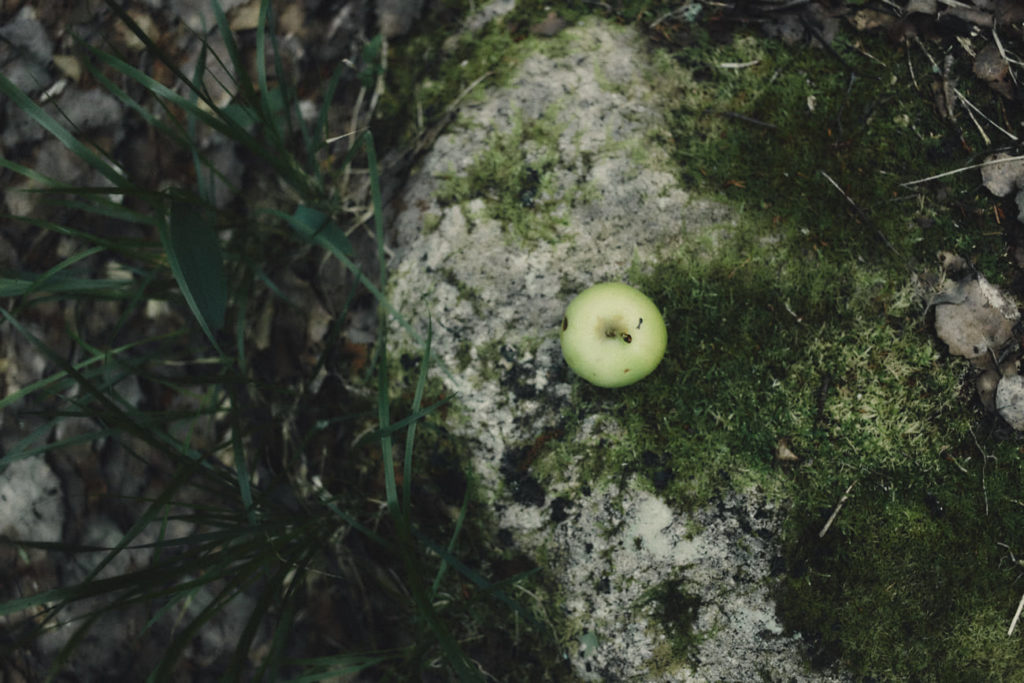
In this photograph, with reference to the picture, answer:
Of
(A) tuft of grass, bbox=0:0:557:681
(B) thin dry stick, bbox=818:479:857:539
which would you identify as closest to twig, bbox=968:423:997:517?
(B) thin dry stick, bbox=818:479:857:539

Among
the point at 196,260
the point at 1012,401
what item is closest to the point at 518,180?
the point at 196,260

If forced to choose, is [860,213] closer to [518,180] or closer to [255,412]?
[518,180]

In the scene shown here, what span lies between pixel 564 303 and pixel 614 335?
42cm

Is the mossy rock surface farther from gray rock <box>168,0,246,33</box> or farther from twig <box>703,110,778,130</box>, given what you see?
gray rock <box>168,0,246,33</box>

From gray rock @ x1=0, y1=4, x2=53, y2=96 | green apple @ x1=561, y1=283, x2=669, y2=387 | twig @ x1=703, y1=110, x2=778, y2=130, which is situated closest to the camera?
green apple @ x1=561, y1=283, x2=669, y2=387

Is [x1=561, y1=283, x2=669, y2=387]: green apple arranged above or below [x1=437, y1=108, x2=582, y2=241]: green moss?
below

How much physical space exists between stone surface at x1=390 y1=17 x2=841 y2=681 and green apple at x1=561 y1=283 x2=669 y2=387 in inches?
11.4

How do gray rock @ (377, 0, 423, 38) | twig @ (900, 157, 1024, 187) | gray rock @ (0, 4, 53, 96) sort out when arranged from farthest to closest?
gray rock @ (377, 0, 423, 38), gray rock @ (0, 4, 53, 96), twig @ (900, 157, 1024, 187)

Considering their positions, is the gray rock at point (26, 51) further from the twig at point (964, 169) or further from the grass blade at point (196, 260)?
the twig at point (964, 169)

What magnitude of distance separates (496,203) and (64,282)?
5.28 feet

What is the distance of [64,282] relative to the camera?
216 cm

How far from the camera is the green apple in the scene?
1.94 m

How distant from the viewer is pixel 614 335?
1934mm

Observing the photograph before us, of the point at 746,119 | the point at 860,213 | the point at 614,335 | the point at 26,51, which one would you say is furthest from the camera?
the point at 26,51
